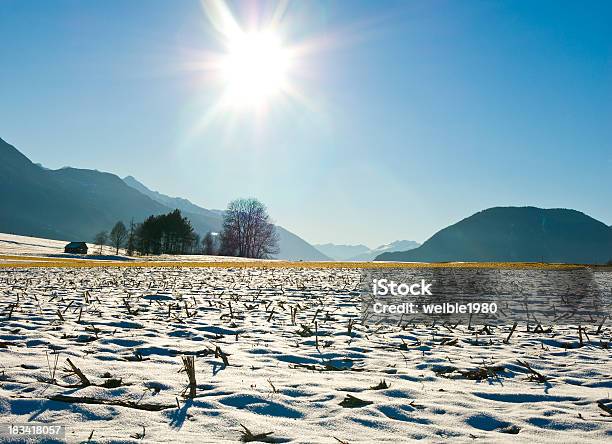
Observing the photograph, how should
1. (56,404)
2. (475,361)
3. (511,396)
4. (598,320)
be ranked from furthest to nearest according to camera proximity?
(598,320), (475,361), (511,396), (56,404)

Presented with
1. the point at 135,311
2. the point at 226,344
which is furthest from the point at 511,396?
the point at 135,311

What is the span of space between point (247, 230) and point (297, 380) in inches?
3351

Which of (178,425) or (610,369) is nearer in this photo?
(178,425)

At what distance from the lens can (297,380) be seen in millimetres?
4410

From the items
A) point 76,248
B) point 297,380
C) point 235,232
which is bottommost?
point 297,380

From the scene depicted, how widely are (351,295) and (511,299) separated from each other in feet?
15.9

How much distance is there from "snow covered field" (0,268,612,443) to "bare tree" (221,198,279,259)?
80.0m

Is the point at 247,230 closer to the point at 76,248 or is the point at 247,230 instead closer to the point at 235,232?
the point at 235,232

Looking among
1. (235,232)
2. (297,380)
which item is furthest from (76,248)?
(297,380)

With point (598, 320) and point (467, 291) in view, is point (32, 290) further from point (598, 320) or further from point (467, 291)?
point (598, 320)

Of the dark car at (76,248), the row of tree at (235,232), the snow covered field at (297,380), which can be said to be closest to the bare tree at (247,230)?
the row of tree at (235,232)

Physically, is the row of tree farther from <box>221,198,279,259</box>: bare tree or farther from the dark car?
the dark car

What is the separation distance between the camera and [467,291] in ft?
43.8

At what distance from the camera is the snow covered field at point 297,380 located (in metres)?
3.18
